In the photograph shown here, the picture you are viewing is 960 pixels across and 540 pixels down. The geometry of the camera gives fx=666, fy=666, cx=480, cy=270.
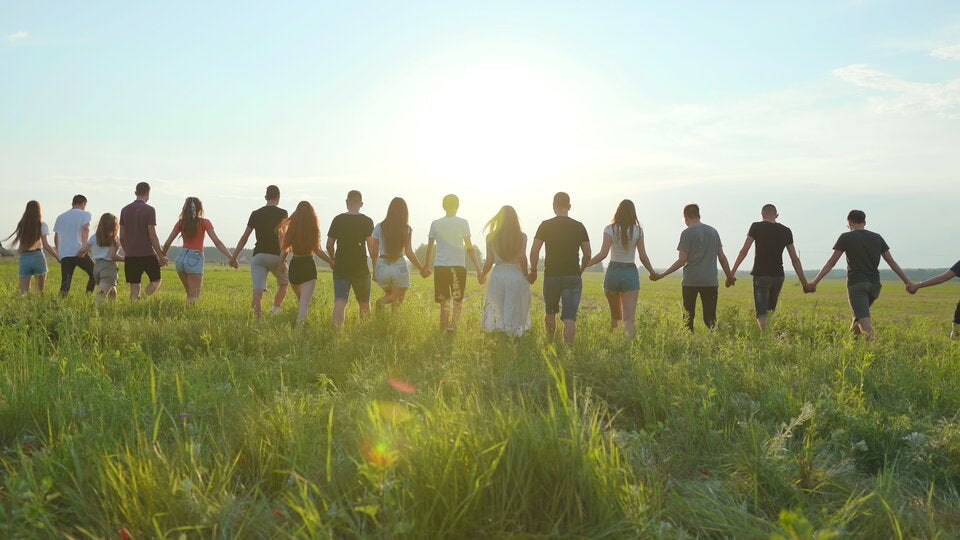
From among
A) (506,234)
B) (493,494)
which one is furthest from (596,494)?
(506,234)

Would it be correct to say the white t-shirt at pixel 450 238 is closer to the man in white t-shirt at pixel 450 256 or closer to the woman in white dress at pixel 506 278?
the man in white t-shirt at pixel 450 256

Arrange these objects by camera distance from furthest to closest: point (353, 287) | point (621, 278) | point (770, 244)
A: point (770, 244) < point (353, 287) < point (621, 278)

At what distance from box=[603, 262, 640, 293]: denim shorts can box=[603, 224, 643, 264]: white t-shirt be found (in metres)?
0.10

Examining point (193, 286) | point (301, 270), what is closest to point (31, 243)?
point (193, 286)

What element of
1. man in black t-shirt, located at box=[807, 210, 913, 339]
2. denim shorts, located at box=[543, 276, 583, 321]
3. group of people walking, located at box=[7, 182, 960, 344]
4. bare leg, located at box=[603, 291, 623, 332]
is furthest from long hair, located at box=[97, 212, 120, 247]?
man in black t-shirt, located at box=[807, 210, 913, 339]

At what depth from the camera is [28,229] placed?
43.3 feet

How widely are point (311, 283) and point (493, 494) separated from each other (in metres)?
8.20

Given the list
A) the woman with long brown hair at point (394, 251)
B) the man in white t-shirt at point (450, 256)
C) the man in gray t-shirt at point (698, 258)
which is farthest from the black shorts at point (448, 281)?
the man in gray t-shirt at point (698, 258)

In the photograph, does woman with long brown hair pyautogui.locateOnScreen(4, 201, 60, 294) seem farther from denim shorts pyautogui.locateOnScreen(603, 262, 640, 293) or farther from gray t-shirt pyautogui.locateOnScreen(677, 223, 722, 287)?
gray t-shirt pyautogui.locateOnScreen(677, 223, 722, 287)

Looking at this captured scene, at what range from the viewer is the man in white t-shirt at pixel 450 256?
10.3 meters

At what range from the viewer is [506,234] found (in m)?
9.49

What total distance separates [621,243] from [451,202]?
272cm

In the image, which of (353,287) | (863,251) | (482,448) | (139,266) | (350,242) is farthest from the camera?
(139,266)

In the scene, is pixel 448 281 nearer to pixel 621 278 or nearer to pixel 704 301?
pixel 621 278
